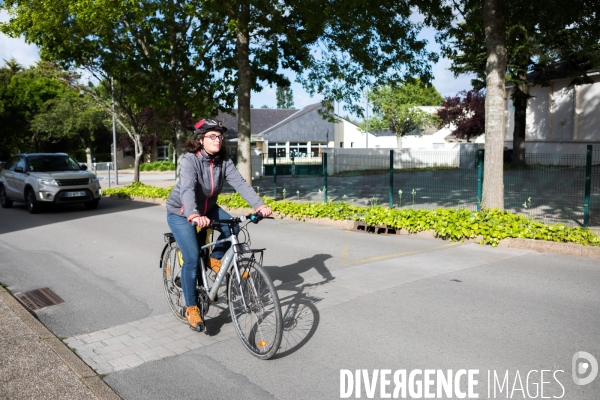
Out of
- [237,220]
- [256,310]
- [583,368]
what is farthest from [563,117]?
[256,310]

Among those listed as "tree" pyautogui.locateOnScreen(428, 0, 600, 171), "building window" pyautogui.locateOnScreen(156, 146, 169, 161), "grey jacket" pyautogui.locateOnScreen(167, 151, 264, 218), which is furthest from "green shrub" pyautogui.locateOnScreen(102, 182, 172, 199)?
"building window" pyautogui.locateOnScreen(156, 146, 169, 161)

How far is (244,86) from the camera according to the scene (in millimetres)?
15664

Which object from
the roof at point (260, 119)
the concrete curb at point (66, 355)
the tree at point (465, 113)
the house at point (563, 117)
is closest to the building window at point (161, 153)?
the roof at point (260, 119)

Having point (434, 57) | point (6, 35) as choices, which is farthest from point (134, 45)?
point (434, 57)

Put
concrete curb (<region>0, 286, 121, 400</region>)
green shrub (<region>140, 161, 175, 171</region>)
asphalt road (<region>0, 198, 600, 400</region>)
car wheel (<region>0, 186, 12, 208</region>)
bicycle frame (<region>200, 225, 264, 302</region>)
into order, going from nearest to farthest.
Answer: concrete curb (<region>0, 286, 121, 400</region>)
asphalt road (<region>0, 198, 600, 400</region>)
bicycle frame (<region>200, 225, 264, 302</region>)
car wheel (<region>0, 186, 12, 208</region>)
green shrub (<region>140, 161, 175, 171</region>)

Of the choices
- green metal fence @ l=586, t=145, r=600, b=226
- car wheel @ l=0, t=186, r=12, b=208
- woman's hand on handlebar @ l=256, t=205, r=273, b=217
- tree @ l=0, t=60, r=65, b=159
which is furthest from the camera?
tree @ l=0, t=60, r=65, b=159

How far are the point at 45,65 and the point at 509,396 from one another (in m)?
24.5

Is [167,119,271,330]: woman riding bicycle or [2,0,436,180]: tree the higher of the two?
[2,0,436,180]: tree

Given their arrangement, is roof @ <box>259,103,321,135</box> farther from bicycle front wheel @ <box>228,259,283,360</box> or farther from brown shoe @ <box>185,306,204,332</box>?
bicycle front wheel @ <box>228,259,283,360</box>

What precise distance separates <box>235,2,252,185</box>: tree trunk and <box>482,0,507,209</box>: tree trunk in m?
6.94

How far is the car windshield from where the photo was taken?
1692cm

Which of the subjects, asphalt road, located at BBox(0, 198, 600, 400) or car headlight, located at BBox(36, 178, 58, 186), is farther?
car headlight, located at BBox(36, 178, 58, 186)

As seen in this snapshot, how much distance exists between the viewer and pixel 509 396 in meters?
3.77

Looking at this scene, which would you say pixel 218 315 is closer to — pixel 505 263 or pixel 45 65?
pixel 505 263
